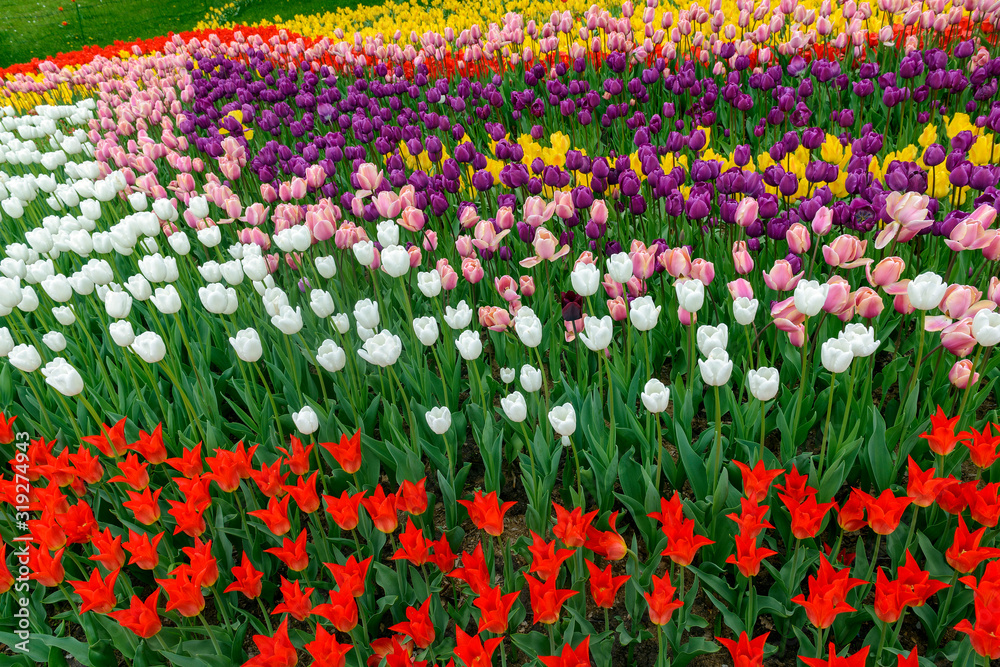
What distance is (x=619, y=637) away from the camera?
199 cm

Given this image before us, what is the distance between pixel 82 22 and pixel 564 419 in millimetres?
22797

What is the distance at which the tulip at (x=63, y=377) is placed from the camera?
228 centimetres

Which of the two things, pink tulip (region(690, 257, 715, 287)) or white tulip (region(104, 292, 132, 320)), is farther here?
white tulip (region(104, 292, 132, 320))

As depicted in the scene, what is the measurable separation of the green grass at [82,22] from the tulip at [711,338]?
19.9 m

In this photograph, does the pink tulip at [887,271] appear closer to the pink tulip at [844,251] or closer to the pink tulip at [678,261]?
the pink tulip at [844,251]

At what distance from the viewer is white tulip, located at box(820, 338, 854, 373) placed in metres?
1.84

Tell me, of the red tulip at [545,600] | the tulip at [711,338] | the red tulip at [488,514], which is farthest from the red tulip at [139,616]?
the tulip at [711,338]

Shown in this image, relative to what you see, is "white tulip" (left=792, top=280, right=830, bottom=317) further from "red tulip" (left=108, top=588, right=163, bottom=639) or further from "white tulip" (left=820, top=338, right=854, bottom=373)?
"red tulip" (left=108, top=588, right=163, bottom=639)

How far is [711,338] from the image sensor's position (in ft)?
6.51

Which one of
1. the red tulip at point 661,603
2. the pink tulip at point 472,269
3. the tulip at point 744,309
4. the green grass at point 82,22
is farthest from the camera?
the green grass at point 82,22

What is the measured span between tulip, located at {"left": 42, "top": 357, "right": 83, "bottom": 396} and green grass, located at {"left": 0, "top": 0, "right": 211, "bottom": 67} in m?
18.8

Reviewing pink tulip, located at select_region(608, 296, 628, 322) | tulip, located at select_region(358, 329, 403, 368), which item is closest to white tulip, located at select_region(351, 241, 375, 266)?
tulip, located at select_region(358, 329, 403, 368)

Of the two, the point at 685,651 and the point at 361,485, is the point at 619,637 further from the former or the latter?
the point at 361,485

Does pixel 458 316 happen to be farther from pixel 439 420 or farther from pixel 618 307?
pixel 618 307
